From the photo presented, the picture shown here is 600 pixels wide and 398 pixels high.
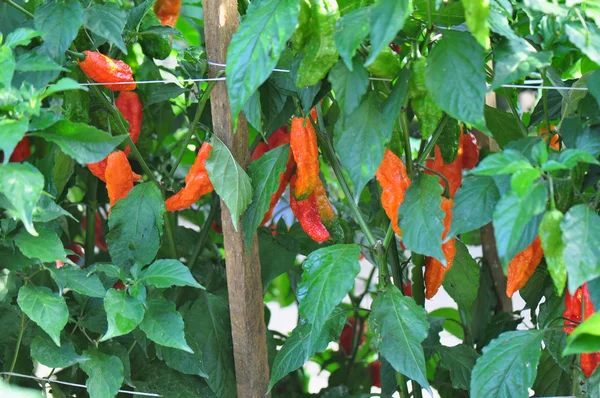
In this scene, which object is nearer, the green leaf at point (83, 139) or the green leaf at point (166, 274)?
the green leaf at point (83, 139)

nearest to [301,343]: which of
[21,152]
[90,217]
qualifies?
[90,217]

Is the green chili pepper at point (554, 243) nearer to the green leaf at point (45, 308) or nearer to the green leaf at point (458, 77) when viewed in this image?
the green leaf at point (458, 77)

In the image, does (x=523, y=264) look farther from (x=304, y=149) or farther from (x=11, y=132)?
(x=11, y=132)

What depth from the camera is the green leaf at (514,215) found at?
925 millimetres

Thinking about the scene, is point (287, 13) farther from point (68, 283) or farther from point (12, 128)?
point (68, 283)

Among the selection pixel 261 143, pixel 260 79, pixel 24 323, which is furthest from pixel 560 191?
pixel 24 323

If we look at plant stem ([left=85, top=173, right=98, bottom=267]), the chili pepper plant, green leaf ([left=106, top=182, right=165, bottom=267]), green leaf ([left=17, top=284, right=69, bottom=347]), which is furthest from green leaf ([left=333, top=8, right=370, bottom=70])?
plant stem ([left=85, top=173, right=98, bottom=267])

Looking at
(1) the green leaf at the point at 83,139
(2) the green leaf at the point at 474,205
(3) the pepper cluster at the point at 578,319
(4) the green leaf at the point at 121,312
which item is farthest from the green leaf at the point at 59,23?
(3) the pepper cluster at the point at 578,319

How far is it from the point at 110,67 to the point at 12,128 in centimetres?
29

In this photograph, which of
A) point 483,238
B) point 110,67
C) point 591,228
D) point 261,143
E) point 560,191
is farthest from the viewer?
point 483,238

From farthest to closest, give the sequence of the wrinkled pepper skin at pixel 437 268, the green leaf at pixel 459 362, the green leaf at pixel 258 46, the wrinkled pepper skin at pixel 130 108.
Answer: the wrinkled pepper skin at pixel 130 108
the green leaf at pixel 459 362
the wrinkled pepper skin at pixel 437 268
the green leaf at pixel 258 46

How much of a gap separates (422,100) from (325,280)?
11.5 inches

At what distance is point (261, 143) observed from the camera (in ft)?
5.07

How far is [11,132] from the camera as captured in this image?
0.95m
